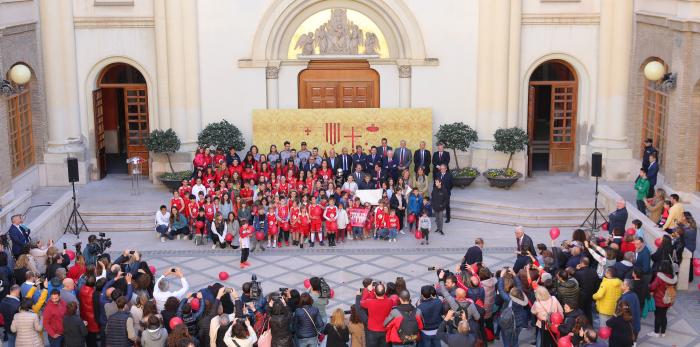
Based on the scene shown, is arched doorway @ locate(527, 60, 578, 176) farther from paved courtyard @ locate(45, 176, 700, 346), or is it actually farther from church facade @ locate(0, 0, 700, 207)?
paved courtyard @ locate(45, 176, 700, 346)

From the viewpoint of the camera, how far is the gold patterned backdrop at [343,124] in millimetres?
27469

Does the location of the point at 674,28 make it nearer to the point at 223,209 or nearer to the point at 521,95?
the point at 521,95

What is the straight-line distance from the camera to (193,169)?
90.1 ft

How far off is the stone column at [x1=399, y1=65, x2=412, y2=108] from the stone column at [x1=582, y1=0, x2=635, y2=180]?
5.59 m

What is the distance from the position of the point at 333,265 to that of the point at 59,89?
10815mm

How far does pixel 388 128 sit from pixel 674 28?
27.3ft

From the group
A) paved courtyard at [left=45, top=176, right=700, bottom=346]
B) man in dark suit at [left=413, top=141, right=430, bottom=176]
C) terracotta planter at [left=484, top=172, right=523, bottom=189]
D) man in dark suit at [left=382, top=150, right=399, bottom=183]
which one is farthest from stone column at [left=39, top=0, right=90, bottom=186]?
terracotta planter at [left=484, top=172, right=523, bottom=189]

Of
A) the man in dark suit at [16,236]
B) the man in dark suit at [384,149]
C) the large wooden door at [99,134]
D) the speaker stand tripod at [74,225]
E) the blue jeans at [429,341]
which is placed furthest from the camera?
the large wooden door at [99,134]

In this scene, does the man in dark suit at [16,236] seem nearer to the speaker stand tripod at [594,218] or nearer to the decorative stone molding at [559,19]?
the speaker stand tripod at [594,218]

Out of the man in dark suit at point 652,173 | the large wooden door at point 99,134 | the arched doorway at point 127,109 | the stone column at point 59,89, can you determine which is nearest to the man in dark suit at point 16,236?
the stone column at point 59,89

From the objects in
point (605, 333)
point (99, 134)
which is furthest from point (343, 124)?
point (605, 333)

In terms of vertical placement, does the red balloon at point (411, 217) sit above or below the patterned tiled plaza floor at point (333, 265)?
above

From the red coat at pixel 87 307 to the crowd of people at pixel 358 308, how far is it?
17 millimetres

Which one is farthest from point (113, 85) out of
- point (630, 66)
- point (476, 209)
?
point (630, 66)
